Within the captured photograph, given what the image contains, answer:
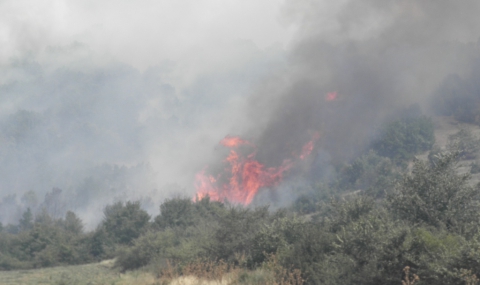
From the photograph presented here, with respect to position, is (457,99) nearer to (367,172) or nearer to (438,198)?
(367,172)

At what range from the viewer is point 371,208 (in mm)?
21969

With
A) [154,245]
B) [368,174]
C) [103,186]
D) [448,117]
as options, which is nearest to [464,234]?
[154,245]

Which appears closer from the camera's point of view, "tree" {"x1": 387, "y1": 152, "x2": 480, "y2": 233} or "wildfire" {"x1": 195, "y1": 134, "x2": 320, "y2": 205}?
"tree" {"x1": 387, "y1": 152, "x2": 480, "y2": 233}

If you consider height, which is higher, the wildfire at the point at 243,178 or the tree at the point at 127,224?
the wildfire at the point at 243,178

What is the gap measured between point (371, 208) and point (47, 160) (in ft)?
606

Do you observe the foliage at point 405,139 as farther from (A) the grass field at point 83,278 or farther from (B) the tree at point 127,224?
(A) the grass field at point 83,278

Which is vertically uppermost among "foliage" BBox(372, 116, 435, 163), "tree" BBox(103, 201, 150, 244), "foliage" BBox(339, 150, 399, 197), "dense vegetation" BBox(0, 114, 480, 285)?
"foliage" BBox(372, 116, 435, 163)

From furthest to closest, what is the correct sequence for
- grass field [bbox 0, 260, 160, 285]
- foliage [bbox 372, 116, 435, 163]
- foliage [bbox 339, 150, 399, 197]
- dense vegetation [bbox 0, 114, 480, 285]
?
foliage [bbox 372, 116, 435, 163] → foliage [bbox 339, 150, 399, 197] → grass field [bbox 0, 260, 160, 285] → dense vegetation [bbox 0, 114, 480, 285]

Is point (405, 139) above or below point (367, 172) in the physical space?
above

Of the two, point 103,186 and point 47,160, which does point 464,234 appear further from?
point 47,160

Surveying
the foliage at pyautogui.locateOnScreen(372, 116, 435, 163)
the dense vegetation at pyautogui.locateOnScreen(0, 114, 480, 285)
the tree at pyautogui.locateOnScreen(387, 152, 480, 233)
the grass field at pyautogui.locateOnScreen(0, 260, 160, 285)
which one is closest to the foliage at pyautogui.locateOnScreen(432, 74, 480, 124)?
the foliage at pyautogui.locateOnScreen(372, 116, 435, 163)

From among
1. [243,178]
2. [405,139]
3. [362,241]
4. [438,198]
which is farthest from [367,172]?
[362,241]

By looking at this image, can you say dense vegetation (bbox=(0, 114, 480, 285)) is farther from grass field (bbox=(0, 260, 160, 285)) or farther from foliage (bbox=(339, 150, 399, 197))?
foliage (bbox=(339, 150, 399, 197))

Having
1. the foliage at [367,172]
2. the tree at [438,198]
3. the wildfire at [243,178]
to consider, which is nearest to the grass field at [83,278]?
the tree at [438,198]
